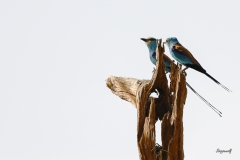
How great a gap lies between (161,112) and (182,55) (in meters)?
0.88

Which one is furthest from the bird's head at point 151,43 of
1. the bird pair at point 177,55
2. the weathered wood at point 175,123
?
the weathered wood at point 175,123

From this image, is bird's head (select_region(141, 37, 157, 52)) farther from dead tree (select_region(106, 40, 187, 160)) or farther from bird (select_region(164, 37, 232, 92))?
dead tree (select_region(106, 40, 187, 160))

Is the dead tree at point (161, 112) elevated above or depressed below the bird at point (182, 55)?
below

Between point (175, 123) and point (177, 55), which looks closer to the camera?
point (175, 123)

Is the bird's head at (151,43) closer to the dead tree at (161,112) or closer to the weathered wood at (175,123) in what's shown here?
the dead tree at (161,112)

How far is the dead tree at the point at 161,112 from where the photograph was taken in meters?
6.20

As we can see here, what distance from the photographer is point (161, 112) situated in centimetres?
661

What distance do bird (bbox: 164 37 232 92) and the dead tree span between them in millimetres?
555

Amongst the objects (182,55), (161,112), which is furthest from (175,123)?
(182,55)

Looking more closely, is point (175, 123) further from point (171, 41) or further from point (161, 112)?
point (171, 41)

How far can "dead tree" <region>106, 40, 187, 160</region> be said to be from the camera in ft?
20.3

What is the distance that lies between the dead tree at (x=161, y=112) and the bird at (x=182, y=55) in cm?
56

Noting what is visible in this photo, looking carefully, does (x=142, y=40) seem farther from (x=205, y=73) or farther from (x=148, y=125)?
(x=148, y=125)

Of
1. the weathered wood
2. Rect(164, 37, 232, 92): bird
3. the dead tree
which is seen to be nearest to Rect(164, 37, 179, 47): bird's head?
Rect(164, 37, 232, 92): bird
